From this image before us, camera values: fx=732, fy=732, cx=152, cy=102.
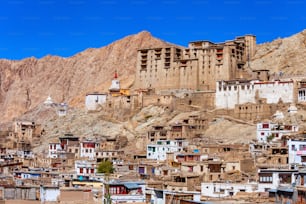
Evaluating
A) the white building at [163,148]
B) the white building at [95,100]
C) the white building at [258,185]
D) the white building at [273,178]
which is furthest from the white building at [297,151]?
the white building at [95,100]

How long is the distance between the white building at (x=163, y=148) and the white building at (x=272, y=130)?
5634 millimetres

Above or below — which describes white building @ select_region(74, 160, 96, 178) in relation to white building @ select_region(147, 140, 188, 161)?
below

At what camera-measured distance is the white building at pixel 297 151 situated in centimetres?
4022

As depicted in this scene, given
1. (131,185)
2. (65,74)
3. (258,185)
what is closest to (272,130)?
(258,185)

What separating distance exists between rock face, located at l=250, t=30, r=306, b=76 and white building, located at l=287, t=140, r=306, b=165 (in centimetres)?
3410

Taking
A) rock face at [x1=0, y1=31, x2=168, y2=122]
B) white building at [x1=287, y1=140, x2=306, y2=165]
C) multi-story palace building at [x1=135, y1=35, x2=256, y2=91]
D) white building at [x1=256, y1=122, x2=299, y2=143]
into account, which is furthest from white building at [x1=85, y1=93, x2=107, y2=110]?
rock face at [x1=0, y1=31, x2=168, y2=122]

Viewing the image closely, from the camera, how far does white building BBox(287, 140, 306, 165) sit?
40.2 meters

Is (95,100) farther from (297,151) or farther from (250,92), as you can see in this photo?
(297,151)

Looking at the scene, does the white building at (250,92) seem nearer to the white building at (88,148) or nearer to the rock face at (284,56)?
the rock face at (284,56)

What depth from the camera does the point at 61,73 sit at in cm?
15712

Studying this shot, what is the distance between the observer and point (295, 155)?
40906 millimetres

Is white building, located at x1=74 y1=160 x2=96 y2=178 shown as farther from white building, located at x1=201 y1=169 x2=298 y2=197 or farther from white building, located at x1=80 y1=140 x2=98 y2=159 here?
white building, located at x1=201 y1=169 x2=298 y2=197

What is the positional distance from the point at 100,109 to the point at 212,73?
501 inches

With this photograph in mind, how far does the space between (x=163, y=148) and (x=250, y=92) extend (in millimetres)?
17299
